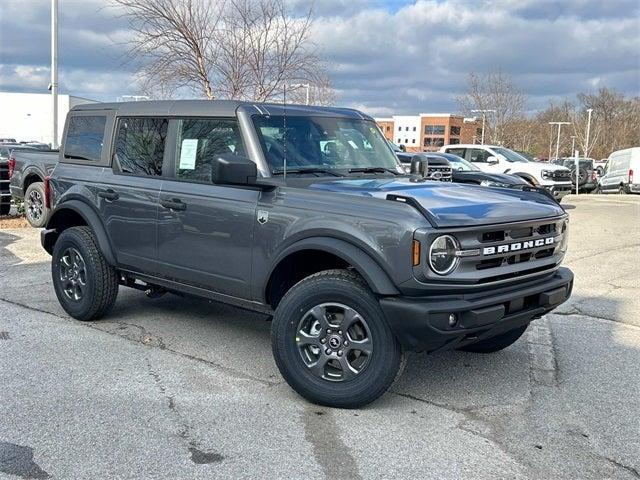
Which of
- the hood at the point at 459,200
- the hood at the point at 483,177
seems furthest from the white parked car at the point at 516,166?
the hood at the point at 459,200

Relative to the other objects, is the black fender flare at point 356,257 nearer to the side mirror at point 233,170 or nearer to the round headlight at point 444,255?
the round headlight at point 444,255

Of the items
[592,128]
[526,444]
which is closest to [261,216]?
[526,444]

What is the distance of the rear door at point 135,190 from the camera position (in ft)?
17.3

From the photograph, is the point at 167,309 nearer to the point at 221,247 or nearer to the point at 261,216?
the point at 221,247

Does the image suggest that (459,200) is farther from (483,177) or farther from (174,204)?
(483,177)

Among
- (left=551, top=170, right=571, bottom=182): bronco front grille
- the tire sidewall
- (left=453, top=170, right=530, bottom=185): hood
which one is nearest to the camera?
the tire sidewall

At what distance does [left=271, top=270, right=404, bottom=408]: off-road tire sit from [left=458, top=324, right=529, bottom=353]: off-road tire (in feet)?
5.11

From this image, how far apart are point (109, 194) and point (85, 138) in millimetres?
889

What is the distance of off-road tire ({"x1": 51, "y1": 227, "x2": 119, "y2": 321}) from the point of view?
5.74 meters

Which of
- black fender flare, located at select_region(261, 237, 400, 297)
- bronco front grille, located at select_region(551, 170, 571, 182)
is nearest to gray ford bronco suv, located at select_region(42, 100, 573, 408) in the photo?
black fender flare, located at select_region(261, 237, 400, 297)

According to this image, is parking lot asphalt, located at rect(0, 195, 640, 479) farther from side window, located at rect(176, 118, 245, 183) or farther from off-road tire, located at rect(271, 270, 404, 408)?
side window, located at rect(176, 118, 245, 183)

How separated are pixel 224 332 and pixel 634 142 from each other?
220 ft

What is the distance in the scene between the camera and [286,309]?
4191 millimetres

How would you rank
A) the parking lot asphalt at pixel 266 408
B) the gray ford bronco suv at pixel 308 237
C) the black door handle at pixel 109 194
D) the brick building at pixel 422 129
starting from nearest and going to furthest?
1. the parking lot asphalt at pixel 266 408
2. the gray ford bronco suv at pixel 308 237
3. the black door handle at pixel 109 194
4. the brick building at pixel 422 129
